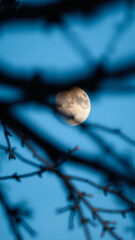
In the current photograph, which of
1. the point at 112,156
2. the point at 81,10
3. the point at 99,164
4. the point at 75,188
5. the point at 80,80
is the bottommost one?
the point at 75,188

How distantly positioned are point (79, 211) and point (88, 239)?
0.60 feet

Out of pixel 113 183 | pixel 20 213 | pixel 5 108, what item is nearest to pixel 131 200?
pixel 113 183

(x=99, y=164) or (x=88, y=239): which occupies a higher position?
(x=99, y=164)

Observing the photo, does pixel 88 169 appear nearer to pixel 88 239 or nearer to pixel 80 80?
pixel 88 239

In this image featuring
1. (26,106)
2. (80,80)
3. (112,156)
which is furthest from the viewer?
(112,156)

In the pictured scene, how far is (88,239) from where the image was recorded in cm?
114

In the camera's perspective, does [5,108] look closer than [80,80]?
No

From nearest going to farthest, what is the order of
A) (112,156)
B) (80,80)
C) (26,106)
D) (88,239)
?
1. (80,80)
2. (88,239)
3. (26,106)
4. (112,156)

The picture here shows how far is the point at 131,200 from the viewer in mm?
1222

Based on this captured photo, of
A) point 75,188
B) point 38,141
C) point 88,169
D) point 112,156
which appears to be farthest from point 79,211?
point 38,141

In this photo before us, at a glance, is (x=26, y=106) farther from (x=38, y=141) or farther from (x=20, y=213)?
(x=20, y=213)

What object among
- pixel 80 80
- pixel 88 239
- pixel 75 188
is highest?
pixel 80 80

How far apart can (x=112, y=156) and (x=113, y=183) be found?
0.23 metres

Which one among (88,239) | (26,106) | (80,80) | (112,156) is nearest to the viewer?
(80,80)
